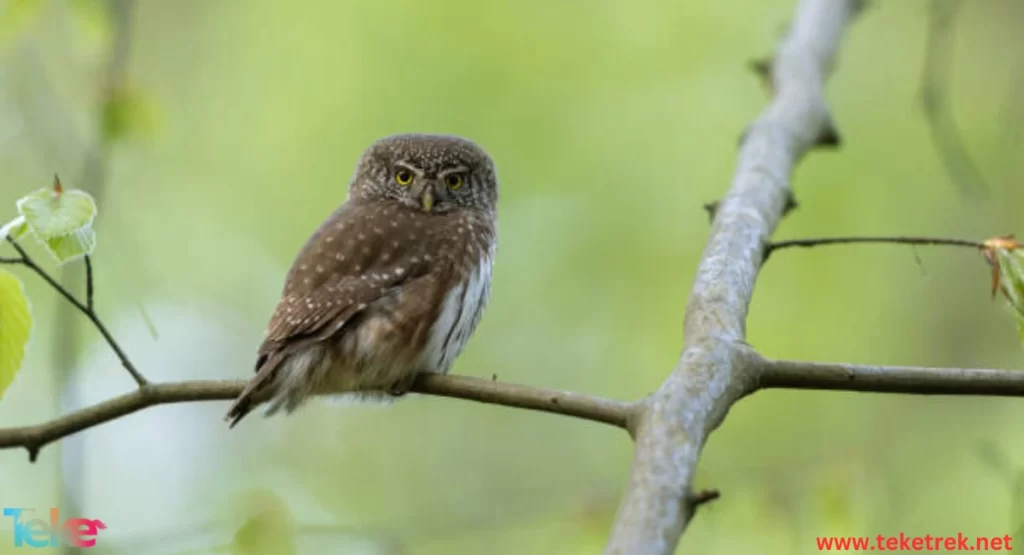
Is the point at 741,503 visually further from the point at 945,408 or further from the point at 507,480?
the point at 507,480

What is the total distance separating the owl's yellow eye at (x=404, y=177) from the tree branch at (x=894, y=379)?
240 centimetres

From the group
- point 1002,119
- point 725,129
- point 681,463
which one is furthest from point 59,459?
point 725,129

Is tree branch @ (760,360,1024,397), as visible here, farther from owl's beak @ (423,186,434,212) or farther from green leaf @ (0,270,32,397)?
owl's beak @ (423,186,434,212)

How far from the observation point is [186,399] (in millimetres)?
2910

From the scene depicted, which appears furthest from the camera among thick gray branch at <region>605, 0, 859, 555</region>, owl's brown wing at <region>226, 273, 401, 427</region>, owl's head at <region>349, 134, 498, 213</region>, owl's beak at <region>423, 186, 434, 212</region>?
owl's head at <region>349, 134, 498, 213</region>

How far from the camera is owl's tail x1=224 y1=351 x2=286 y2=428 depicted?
119 inches

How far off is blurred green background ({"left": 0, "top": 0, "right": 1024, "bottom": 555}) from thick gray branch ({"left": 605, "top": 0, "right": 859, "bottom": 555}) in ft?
5.74

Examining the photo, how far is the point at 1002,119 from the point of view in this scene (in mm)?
3762

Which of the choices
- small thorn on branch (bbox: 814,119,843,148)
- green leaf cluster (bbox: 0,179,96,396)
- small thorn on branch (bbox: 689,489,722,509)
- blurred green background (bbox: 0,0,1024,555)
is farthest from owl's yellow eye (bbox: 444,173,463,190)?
small thorn on branch (bbox: 689,489,722,509)

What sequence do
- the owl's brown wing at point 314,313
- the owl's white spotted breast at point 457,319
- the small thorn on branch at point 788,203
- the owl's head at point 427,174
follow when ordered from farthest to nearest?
1. the owl's head at point 427,174
2. the small thorn on branch at point 788,203
3. the owl's white spotted breast at point 457,319
4. the owl's brown wing at point 314,313

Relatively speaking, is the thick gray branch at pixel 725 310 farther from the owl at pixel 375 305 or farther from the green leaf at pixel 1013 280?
the owl at pixel 375 305

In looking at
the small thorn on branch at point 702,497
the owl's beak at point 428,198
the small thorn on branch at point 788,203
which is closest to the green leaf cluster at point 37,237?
the small thorn on branch at point 702,497

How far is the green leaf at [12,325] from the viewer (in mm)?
2412

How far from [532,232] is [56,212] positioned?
5563mm
